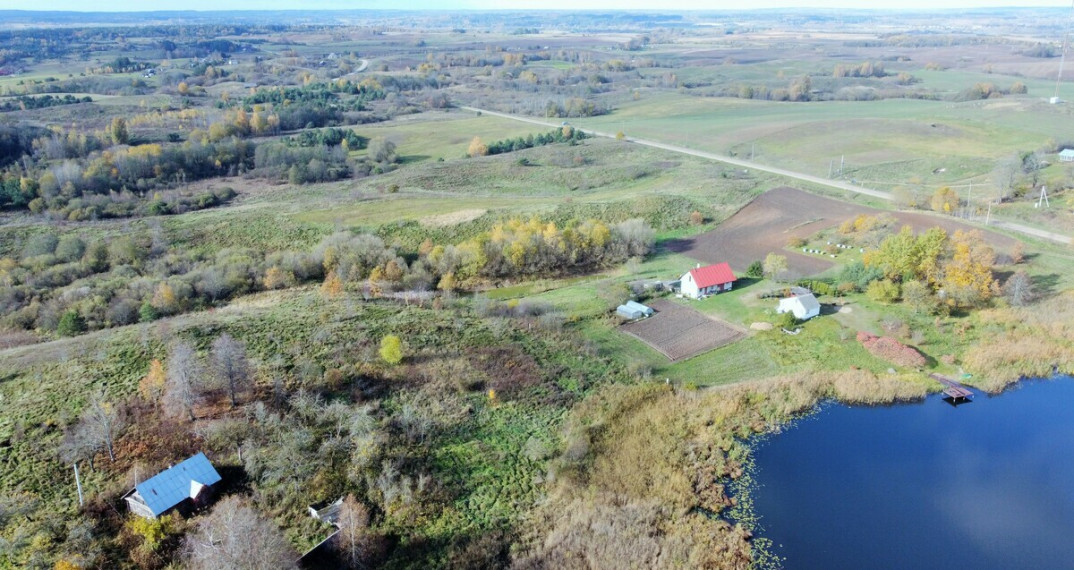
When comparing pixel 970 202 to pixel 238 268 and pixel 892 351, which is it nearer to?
pixel 892 351

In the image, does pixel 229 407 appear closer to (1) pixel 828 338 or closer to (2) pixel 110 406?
(2) pixel 110 406

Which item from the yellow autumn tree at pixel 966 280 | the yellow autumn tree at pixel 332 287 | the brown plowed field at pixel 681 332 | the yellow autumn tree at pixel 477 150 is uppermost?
the yellow autumn tree at pixel 477 150

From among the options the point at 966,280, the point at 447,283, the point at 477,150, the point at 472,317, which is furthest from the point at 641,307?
the point at 477,150

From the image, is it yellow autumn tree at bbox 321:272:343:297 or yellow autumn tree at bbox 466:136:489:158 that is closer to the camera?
yellow autumn tree at bbox 321:272:343:297

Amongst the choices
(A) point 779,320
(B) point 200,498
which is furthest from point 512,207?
(B) point 200,498

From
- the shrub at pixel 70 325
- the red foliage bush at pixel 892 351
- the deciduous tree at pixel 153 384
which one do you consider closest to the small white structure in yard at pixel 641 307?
the red foliage bush at pixel 892 351

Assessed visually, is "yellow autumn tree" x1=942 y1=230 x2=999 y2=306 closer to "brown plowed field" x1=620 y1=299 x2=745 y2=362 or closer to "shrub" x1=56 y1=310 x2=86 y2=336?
"brown plowed field" x1=620 y1=299 x2=745 y2=362

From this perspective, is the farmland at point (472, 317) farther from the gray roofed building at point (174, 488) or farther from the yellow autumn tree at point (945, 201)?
the gray roofed building at point (174, 488)

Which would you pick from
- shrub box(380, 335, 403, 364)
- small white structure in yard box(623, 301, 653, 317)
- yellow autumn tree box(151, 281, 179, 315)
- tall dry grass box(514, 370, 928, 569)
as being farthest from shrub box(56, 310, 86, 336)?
small white structure in yard box(623, 301, 653, 317)
